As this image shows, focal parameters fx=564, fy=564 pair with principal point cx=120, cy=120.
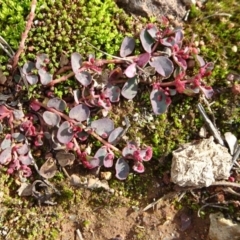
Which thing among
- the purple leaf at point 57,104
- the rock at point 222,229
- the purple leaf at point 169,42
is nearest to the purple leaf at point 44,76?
the purple leaf at point 57,104

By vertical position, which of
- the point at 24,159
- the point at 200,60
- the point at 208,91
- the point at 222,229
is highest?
the point at 200,60

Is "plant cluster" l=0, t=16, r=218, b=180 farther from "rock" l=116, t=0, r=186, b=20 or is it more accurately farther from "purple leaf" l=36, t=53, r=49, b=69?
"rock" l=116, t=0, r=186, b=20

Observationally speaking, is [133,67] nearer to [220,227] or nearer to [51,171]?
[51,171]

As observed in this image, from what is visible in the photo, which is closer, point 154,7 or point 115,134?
point 115,134

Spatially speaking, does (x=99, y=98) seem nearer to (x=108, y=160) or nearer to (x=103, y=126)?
(x=103, y=126)

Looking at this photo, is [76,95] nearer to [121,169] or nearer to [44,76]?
[44,76]

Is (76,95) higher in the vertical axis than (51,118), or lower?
higher

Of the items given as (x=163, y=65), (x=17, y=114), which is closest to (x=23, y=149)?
(x=17, y=114)

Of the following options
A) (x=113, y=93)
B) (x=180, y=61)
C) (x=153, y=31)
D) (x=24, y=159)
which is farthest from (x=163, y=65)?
(x=24, y=159)
